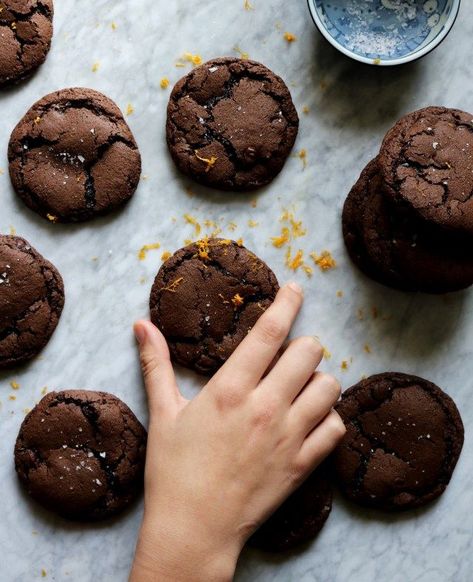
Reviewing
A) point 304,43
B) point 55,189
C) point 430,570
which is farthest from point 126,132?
point 430,570

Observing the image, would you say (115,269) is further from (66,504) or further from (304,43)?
(304,43)

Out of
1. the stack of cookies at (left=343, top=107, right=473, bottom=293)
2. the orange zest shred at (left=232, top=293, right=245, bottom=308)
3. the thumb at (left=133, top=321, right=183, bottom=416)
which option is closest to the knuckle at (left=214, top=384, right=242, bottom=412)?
the thumb at (left=133, top=321, right=183, bottom=416)

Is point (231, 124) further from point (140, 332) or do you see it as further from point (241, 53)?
point (140, 332)

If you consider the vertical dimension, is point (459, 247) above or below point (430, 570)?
above

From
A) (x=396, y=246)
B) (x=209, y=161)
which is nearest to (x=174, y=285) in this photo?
(x=209, y=161)

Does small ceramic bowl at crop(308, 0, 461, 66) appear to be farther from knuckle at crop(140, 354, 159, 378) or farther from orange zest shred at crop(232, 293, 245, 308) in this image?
knuckle at crop(140, 354, 159, 378)

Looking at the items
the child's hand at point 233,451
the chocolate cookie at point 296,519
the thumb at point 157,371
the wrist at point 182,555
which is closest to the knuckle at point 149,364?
the thumb at point 157,371

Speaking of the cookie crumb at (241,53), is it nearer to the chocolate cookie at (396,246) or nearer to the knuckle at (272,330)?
the chocolate cookie at (396,246)
